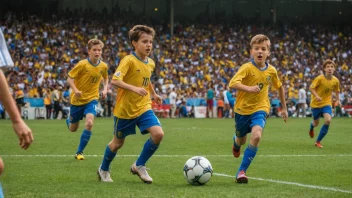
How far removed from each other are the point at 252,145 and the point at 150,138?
145cm

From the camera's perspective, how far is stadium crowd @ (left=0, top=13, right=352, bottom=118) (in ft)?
131

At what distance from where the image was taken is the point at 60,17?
4662 cm

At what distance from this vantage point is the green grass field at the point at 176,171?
7.83m

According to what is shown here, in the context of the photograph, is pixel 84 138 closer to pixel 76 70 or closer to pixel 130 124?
pixel 76 70

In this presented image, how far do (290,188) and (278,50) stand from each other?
43.6 meters

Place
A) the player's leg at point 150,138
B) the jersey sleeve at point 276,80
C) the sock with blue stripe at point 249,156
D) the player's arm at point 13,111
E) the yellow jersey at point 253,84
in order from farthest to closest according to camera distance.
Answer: the jersey sleeve at point 276,80 < the yellow jersey at point 253,84 < the sock with blue stripe at point 249,156 < the player's leg at point 150,138 < the player's arm at point 13,111

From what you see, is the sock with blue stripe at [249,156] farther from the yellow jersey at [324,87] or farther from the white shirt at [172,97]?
the white shirt at [172,97]

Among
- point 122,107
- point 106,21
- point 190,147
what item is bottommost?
point 190,147

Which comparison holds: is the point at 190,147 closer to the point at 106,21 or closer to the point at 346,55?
the point at 106,21

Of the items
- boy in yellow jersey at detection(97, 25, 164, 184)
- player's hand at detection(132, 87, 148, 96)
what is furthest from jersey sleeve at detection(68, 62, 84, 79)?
player's hand at detection(132, 87, 148, 96)

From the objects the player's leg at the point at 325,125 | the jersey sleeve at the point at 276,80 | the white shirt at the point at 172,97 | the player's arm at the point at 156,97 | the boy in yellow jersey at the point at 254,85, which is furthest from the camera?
the white shirt at the point at 172,97

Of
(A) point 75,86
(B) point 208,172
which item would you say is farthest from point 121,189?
(A) point 75,86

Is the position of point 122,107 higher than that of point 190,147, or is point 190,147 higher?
point 122,107

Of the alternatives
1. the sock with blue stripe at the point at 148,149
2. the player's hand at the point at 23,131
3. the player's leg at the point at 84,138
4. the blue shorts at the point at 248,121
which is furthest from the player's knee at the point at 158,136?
the player's hand at the point at 23,131
